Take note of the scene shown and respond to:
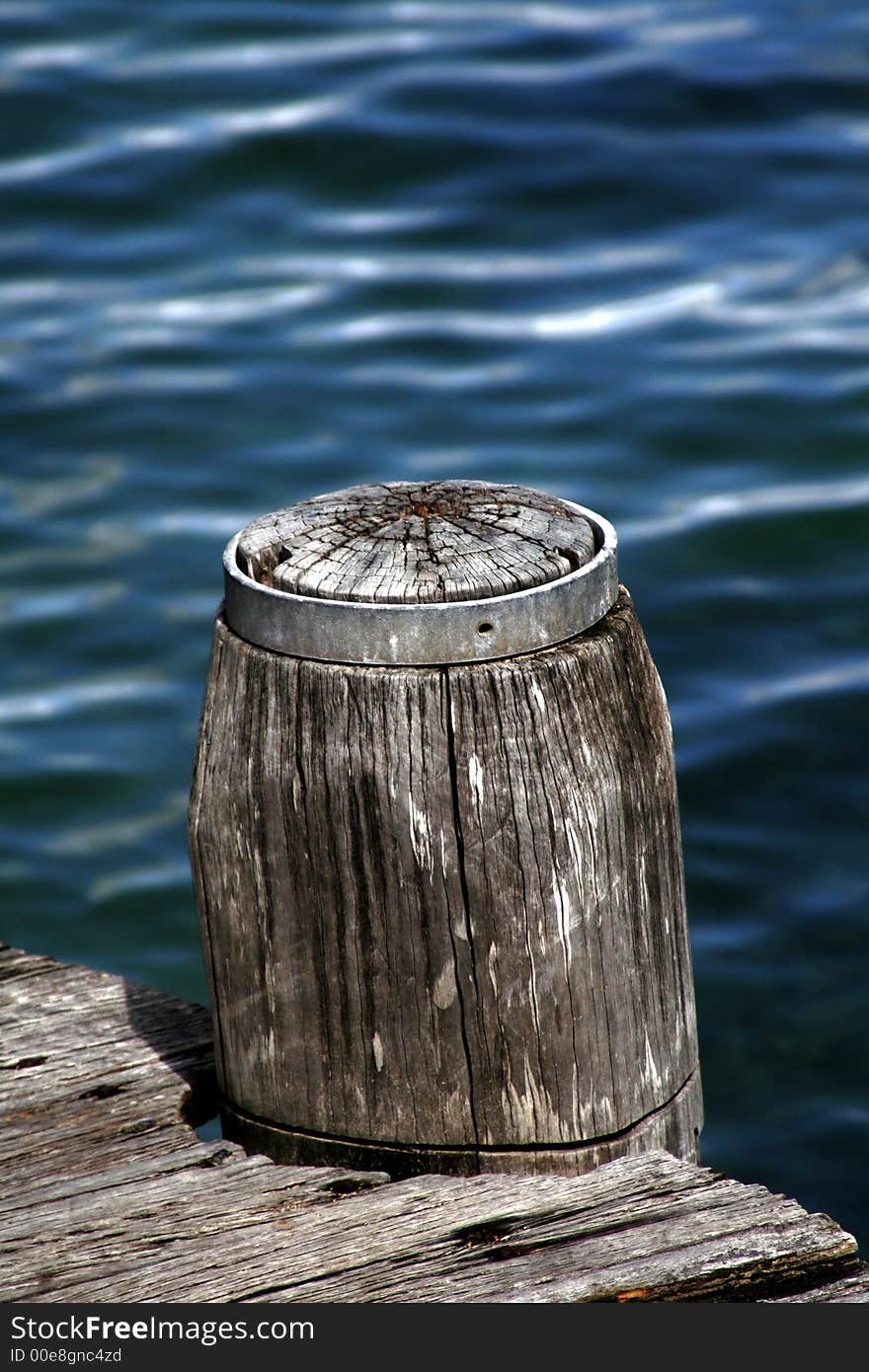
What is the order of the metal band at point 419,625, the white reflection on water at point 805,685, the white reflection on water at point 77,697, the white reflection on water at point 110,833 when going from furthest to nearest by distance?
1. the white reflection on water at point 77,697
2. the white reflection on water at point 805,685
3. the white reflection on water at point 110,833
4. the metal band at point 419,625

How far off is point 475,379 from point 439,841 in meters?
6.45

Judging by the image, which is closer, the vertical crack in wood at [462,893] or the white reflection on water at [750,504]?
the vertical crack in wood at [462,893]

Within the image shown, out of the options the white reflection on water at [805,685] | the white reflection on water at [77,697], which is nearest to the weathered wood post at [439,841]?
the white reflection on water at [805,685]

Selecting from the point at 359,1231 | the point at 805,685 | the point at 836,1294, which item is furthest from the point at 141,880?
the point at 836,1294

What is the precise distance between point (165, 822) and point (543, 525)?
12.0 ft

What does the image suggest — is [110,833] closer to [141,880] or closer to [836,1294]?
[141,880]

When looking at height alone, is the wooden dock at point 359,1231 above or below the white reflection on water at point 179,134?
below

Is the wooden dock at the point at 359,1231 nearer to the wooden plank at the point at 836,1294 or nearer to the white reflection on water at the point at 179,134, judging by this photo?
the wooden plank at the point at 836,1294

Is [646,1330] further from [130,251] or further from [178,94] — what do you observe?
[178,94]

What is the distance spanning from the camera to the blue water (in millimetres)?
5867

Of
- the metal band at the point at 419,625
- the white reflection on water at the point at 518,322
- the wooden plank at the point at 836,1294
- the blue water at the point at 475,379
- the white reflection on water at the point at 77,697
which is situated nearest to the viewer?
the wooden plank at the point at 836,1294

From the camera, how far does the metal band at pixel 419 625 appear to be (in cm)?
256

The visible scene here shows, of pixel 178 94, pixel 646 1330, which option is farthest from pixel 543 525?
pixel 178 94

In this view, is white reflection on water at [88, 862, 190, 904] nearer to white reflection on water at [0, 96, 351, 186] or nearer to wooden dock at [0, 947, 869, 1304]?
wooden dock at [0, 947, 869, 1304]
